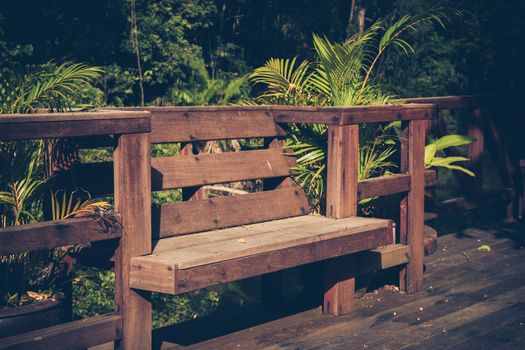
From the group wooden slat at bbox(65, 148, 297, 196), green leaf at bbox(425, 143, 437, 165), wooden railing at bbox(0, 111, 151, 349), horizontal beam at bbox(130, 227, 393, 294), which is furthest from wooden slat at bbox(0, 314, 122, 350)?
green leaf at bbox(425, 143, 437, 165)

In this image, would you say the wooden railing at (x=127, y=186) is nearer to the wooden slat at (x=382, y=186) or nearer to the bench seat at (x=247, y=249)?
the wooden slat at (x=382, y=186)

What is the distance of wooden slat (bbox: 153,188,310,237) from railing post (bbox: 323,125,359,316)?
0.29m

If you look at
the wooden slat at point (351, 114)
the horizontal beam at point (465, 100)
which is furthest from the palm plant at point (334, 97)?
the horizontal beam at point (465, 100)

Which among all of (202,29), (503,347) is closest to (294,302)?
(503,347)

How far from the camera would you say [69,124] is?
3.42 meters

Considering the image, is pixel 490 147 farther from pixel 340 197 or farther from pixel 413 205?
pixel 340 197

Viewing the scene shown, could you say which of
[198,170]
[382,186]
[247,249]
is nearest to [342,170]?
[382,186]

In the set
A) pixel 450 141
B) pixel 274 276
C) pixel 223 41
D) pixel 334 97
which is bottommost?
pixel 274 276

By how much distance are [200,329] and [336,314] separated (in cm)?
82

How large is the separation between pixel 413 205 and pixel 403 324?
1.06 m

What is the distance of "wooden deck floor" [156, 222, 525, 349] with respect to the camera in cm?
423

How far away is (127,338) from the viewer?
12.3 ft

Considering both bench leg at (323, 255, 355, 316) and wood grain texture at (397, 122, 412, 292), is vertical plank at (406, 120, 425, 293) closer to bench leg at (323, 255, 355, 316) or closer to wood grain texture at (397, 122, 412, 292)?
wood grain texture at (397, 122, 412, 292)

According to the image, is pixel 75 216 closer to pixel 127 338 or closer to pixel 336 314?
pixel 127 338
